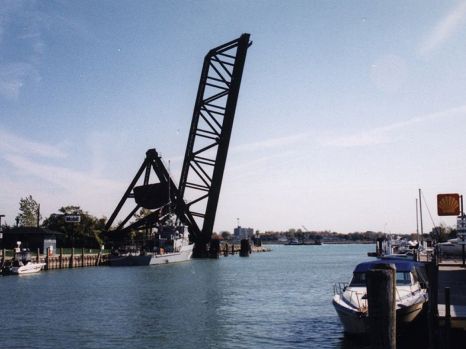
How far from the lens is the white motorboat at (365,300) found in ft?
48.1

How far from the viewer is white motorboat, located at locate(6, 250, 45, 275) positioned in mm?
42094

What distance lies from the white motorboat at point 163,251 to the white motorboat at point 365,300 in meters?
41.2

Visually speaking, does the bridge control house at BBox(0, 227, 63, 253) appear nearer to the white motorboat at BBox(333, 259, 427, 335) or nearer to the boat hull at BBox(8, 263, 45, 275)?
the boat hull at BBox(8, 263, 45, 275)

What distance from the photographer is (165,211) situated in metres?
64.7

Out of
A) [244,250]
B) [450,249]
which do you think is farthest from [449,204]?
[244,250]


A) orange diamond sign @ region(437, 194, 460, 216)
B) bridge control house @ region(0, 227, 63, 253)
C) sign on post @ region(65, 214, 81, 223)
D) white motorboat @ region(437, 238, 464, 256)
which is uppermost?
sign on post @ region(65, 214, 81, 223)

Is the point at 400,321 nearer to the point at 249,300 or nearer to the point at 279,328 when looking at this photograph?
the point at 279,328

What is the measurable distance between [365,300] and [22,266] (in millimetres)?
34544

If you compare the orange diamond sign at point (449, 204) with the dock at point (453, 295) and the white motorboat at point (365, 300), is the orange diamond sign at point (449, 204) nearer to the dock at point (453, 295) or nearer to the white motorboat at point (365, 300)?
the dock at point (453, 295)

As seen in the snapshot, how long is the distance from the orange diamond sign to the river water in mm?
8047

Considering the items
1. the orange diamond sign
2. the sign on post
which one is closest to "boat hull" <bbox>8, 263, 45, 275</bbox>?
the sign on post

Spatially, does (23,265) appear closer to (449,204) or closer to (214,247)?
(449,204)

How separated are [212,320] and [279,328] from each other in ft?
10.2

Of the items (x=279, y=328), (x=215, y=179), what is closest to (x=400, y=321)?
(x=279, y=328)
